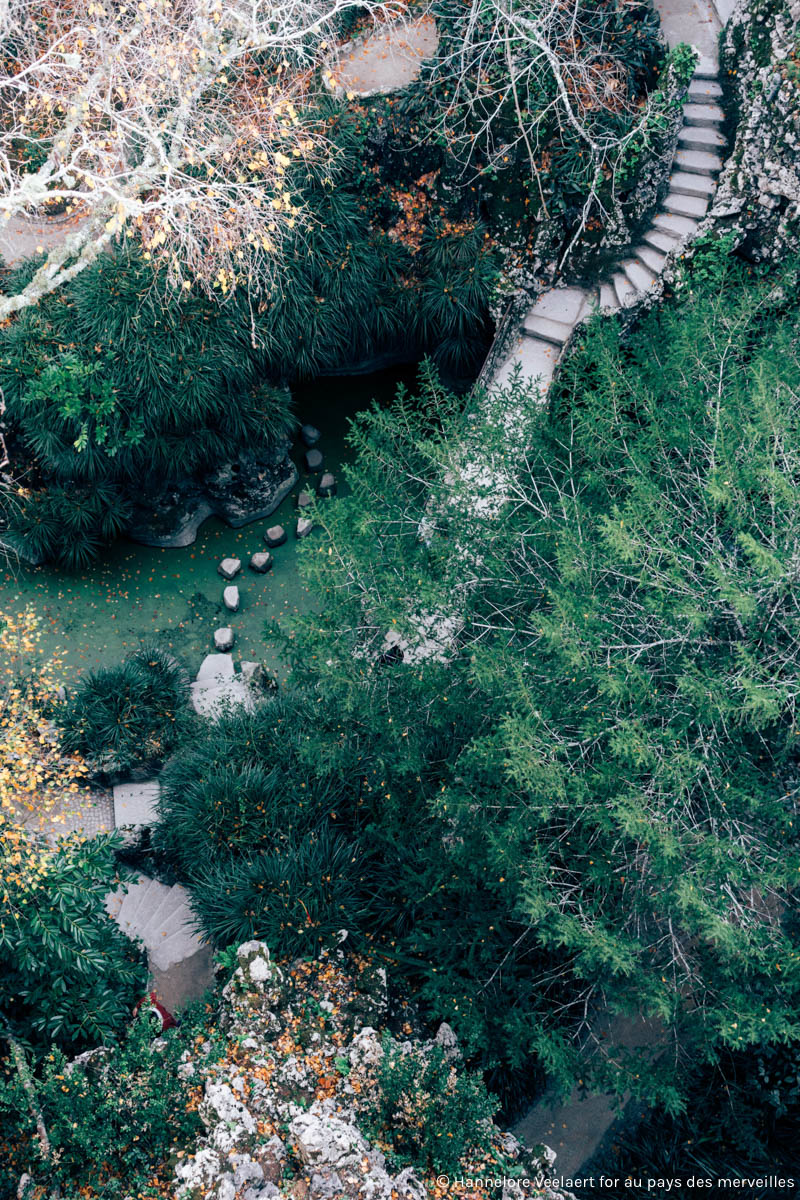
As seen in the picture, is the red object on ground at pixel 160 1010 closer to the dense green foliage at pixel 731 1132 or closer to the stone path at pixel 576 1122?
the stone path at pixel 576 1122

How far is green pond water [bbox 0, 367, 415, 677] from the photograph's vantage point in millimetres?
12898

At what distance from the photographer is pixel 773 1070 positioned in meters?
9.09

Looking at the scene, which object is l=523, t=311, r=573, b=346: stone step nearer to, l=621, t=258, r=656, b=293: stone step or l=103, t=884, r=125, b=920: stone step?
l=621, t=258, r=656, b=293: stone step

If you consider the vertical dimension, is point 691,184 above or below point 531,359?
above

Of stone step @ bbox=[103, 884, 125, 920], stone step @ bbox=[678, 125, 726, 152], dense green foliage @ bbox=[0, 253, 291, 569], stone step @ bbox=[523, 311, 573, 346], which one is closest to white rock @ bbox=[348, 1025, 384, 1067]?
stone step @ bbox=[103, 884, 125, 920]

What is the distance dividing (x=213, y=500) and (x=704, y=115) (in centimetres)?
872

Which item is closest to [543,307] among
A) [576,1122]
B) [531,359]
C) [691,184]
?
[531,359]

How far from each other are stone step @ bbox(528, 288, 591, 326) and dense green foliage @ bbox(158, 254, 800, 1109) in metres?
1.67

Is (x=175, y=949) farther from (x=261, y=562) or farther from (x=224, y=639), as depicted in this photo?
(x=261, y=562)

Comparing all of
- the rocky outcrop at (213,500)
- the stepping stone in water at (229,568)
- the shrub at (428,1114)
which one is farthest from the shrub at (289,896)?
the rocky outcrop at (213,500)

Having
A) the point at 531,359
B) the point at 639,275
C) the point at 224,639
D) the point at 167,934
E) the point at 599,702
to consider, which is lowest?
the point at 167,934

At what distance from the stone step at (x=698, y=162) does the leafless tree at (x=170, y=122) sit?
418 centimetres

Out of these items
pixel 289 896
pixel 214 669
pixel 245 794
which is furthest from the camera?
pixel 214 669

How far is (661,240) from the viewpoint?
37.3 ft
